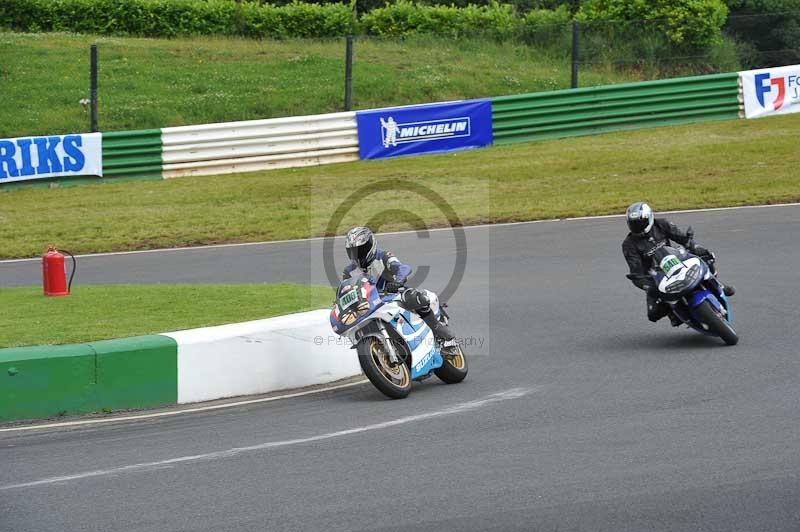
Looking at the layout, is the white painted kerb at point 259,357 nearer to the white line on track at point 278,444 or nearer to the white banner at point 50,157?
the white line on track at point 278,444

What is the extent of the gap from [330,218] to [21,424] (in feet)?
40.1

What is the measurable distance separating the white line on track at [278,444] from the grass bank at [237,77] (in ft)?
64.9

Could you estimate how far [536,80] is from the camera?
3144cm

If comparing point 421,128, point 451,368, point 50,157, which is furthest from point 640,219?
point 50,157

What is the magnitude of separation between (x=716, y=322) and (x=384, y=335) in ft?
10.7

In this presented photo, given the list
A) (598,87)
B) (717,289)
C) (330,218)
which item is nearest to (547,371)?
(717,289)

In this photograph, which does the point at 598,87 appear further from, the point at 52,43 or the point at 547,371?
the point at 547,371

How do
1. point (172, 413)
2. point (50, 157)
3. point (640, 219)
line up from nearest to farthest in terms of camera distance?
point (172, 413)
point (640, 219)
point (50, 157)

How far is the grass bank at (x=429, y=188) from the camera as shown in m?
20.1

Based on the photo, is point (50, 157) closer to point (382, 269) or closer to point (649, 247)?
point (649, 247)

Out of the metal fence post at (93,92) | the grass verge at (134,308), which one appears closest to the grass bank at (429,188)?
the metal fence post at (93,92)

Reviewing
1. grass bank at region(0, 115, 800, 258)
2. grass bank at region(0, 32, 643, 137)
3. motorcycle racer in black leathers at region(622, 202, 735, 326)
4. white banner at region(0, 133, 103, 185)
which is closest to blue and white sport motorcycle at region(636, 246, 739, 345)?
motorcycle racer in black leathers at region(622, 202, 735, 326)

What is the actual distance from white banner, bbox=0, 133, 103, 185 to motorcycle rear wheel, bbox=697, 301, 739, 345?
15698 millimetres

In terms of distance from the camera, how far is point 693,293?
36.8ft
